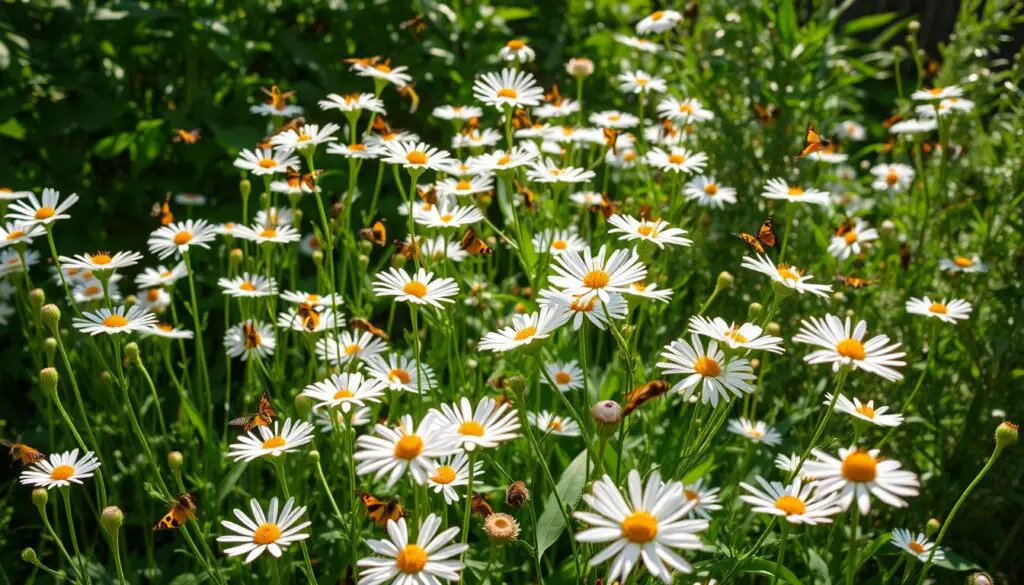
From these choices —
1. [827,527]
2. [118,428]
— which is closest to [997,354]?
[827,527]

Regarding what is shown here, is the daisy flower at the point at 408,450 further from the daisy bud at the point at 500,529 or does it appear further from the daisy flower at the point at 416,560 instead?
the daisy bud at the point at 500,529

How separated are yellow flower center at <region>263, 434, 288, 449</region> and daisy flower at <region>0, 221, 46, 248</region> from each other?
789 millimetres

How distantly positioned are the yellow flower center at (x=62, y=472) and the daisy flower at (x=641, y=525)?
104cm

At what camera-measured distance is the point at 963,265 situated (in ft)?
8.46

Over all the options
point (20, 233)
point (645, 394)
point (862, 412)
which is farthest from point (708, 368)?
point (20, 233)

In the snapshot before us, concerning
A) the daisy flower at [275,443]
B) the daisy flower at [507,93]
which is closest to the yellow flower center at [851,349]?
the daisy flower at [275,443]

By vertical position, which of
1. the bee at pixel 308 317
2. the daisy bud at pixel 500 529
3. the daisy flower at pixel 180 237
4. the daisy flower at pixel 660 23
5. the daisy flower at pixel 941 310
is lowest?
the daisy bud at pixel 500 529

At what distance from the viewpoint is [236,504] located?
91.0 inches

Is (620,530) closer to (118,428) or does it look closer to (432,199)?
(432,199)

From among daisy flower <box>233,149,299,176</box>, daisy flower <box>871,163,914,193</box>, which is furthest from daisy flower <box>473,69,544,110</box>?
daisy flower <box>871,163,914,193</box>

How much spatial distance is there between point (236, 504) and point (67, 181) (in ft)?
5.19

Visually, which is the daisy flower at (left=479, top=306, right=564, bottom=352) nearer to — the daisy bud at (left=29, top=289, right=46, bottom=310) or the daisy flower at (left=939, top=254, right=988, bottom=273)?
the daisy bud at (left=29, top=289, right=46, bottom=310)

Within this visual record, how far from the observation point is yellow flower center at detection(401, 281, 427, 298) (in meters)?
1.68

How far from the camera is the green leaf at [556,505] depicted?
Result: 163 cm
